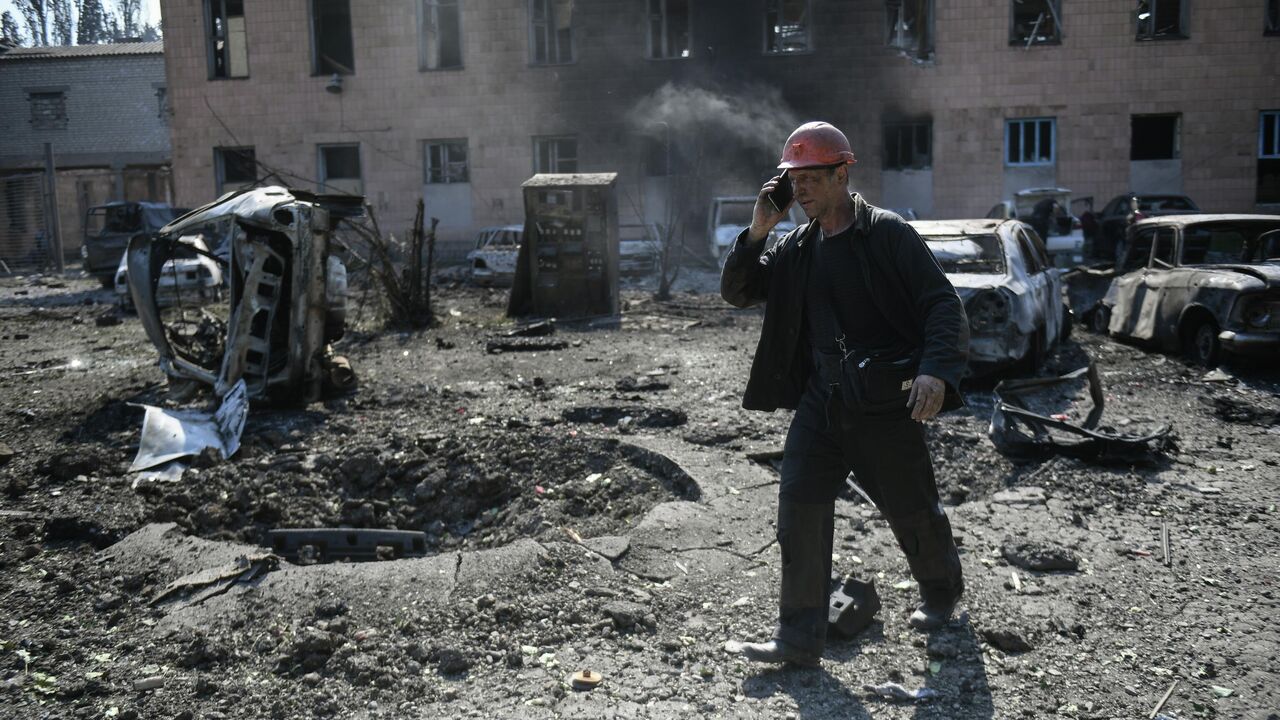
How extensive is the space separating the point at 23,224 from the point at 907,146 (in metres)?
25.2

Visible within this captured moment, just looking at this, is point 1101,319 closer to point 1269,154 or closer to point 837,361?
point 837,361

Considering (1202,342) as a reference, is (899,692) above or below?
below

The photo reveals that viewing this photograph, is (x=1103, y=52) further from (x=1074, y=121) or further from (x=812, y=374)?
(x=812, y=374)

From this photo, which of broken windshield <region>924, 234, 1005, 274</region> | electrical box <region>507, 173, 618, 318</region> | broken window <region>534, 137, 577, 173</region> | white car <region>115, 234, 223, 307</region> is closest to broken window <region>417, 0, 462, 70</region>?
broken window <region>534, 137, 577, 173</region>

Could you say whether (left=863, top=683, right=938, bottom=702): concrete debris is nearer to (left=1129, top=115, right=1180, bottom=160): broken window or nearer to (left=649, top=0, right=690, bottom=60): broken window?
(left=649, top=0, right=690, bottom=60): broken window

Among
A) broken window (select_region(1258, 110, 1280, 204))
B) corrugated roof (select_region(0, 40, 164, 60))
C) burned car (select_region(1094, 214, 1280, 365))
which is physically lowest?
burned car (select_region(1094, 214, 1280, 365))

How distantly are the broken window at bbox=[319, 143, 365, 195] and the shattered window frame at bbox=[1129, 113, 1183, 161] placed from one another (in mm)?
19989

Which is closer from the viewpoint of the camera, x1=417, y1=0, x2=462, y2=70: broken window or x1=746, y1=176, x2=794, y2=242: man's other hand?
x1=746, y1=176, x2=794, y2=242: man's other hand

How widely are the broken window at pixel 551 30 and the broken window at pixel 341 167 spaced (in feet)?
18.9

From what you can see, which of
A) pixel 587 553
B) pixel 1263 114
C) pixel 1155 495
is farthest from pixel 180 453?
pixel 1263 114

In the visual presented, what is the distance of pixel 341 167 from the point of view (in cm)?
2800

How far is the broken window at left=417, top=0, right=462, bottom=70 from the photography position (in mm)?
27281

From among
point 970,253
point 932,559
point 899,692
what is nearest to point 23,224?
point 970,253

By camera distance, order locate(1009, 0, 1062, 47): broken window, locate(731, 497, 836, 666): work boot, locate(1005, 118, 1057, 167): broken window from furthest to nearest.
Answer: locate(1005, 118, 1057, 167): broken window < locate(1009, 0, 1062, 47): broken window < locate(731, 497, 836, 666): work boot
